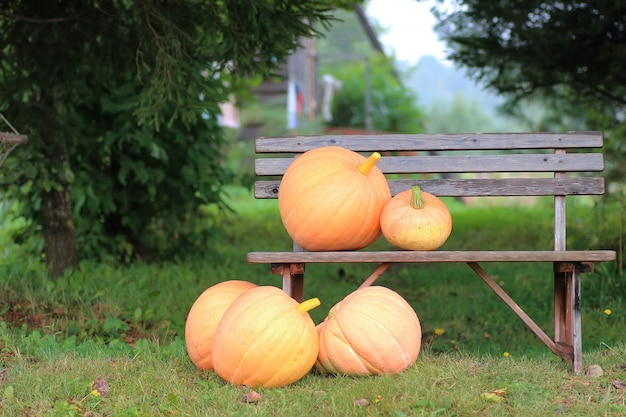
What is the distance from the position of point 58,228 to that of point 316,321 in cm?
228

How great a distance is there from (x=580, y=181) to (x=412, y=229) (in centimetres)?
112

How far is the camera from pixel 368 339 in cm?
368

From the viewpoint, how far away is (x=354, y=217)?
160 inches

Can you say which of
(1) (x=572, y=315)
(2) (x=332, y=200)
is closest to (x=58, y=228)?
(2) (x=332, y=200)

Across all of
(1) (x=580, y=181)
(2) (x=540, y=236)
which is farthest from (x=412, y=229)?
(2) (x=540, y=236)

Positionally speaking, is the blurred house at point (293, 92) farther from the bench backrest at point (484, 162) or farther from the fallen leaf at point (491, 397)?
the fallen leaf at point (491, 397)

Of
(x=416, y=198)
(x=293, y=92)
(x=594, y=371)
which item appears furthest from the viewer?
(x=293, y=92)

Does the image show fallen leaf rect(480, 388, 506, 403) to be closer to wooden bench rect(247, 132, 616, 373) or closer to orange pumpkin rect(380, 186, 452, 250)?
wooden bench rect(247, 132, 616, 373)

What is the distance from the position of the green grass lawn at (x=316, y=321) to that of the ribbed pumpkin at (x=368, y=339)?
95mm

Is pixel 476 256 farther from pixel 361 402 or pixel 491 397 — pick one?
pixel 361 402

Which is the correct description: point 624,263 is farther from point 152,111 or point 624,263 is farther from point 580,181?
point 152,111

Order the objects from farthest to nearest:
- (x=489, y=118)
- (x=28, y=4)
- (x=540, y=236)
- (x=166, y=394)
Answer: (x=489, y=118) < (x=540, y=236) < (x=28, y=4) < (x=166, y=394)

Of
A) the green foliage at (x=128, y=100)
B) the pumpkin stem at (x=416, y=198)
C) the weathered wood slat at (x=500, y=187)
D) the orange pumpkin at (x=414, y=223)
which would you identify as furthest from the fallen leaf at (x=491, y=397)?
the green foliage at (x=128, y=100)

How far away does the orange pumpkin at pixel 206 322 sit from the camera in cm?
393
